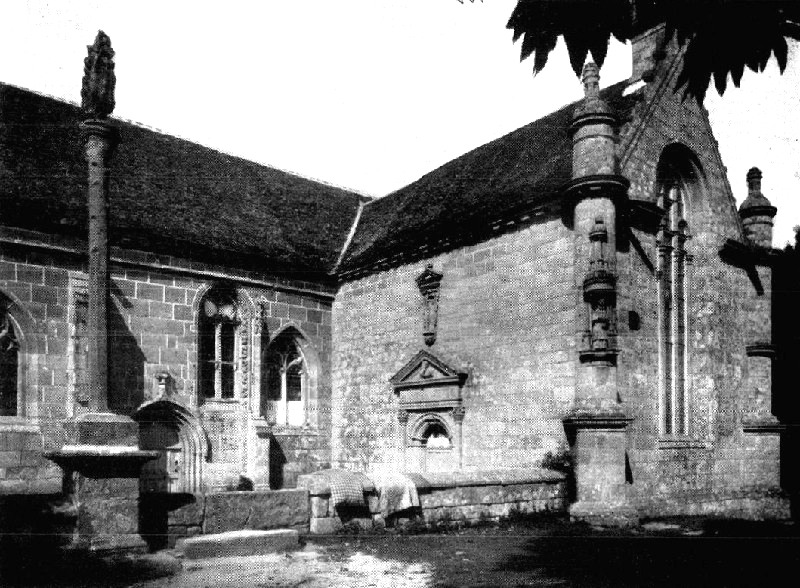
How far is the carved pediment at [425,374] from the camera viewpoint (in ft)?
52.4

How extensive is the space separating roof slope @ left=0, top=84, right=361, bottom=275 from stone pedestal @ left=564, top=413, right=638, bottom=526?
9.21 meters

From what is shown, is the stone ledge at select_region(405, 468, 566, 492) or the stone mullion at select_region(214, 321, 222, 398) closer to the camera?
the stone ledge at select_region(405, 468, 566, 492)

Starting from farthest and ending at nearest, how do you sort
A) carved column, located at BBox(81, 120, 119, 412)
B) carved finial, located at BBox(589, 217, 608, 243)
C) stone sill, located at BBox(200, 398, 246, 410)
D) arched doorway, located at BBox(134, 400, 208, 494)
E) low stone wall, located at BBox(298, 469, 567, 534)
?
stone sill, located at BBox(200, 398, 246, 410) < arched doorway, located at BBox(134, 400, 208, 494) < carved finial, located at BBox(589, 217, 608, 243) < low stone wall, located at BBox(298, 469, 567, 534) < carved column, located at BBox(81, 120, 119, 412)

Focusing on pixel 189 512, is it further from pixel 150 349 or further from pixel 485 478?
pixel 150 349

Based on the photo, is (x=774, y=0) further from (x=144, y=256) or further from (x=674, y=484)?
(x=144, y=256)

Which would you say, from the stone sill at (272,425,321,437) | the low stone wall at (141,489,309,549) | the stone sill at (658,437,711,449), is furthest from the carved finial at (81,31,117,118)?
the stone sill at (658,437,711,449)

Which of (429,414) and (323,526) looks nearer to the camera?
(323,526)

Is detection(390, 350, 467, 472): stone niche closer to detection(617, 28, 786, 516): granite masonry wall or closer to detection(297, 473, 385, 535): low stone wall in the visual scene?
detection(617, 28, 786, 516): granite masonry wall

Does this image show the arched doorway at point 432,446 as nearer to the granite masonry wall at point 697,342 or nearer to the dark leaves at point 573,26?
the granite masonry wall at point 697,342

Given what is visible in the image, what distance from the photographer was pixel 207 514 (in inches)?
371

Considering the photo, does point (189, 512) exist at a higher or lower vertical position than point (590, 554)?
higher

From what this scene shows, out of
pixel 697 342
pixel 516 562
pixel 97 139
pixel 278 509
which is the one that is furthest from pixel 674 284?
pixel 97 139

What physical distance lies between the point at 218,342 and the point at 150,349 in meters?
1.90

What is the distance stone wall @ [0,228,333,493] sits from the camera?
1464 centimetres
